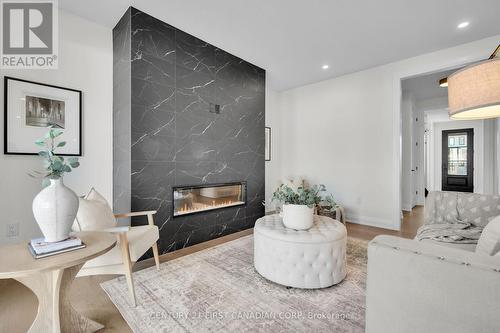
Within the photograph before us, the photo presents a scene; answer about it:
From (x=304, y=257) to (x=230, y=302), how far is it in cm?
71

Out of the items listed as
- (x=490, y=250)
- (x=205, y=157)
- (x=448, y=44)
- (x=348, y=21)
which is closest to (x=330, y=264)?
(x=490, y=250)

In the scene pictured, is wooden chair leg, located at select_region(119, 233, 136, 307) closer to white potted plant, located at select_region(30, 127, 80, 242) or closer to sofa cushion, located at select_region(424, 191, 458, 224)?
white potted plant, located at select_region(30, 127, 80, 242)

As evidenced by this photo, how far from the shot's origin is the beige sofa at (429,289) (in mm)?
801

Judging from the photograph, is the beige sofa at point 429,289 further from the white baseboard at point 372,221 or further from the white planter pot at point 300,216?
the white baseboard at point 372,221

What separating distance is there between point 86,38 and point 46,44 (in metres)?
0.41

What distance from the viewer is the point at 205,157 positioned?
3346mm

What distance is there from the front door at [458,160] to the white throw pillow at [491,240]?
8512mm

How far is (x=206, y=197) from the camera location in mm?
3418

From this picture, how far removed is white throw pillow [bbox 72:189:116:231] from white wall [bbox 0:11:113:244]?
0.68m

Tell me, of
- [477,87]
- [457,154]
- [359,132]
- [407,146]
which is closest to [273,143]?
[359,132]

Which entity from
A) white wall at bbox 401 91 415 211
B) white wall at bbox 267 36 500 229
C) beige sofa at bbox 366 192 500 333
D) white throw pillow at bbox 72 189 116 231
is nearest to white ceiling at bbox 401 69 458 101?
white wall at bbox 401 91 415 211

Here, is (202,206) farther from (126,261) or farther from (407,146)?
(407,146)

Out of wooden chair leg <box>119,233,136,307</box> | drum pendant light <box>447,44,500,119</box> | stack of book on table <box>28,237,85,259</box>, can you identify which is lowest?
wooden chair leg <box>119,233,136,307</box>

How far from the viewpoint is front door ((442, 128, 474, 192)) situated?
7.58 meters
